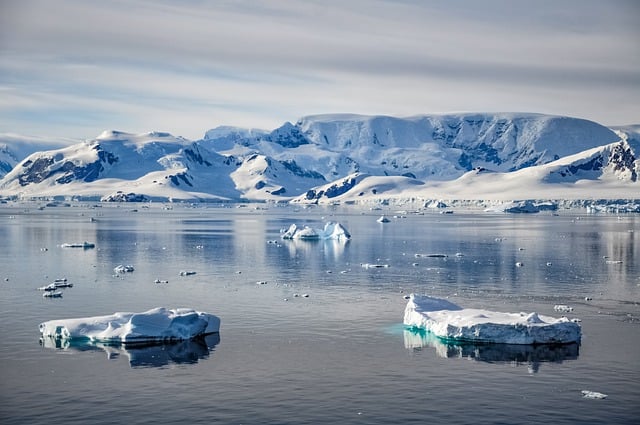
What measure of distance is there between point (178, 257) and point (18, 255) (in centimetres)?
1959

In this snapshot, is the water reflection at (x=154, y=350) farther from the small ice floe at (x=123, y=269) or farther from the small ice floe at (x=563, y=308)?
the small ice floe at (x=123, y=269)

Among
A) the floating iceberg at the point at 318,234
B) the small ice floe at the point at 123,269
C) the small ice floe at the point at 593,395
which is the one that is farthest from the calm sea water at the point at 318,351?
the floating iceberg at the point at 318,234

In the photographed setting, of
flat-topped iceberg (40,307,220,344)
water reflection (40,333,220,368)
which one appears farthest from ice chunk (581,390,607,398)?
flat-topped iceberg (40,307,220,344)

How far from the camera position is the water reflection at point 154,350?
39.9 meters

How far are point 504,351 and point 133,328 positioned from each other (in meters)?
21.0

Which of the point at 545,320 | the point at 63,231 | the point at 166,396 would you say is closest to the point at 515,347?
the point at 545,320

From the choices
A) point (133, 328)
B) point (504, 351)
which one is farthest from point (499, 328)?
point (133, 328)

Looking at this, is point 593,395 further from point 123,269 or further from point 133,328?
point 123,269

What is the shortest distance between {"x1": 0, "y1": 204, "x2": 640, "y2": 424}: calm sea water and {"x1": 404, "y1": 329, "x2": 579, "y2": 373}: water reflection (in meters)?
0.16

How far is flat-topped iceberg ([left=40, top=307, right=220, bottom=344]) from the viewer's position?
43.2 metres

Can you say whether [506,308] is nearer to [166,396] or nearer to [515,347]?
[515,347]

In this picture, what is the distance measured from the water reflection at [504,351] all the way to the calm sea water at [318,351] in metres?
0.16

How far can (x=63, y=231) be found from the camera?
13962 cm

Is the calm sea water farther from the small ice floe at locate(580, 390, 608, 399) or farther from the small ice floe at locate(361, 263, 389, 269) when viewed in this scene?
the small ice floe at locate(361, 263, 389, 269)
